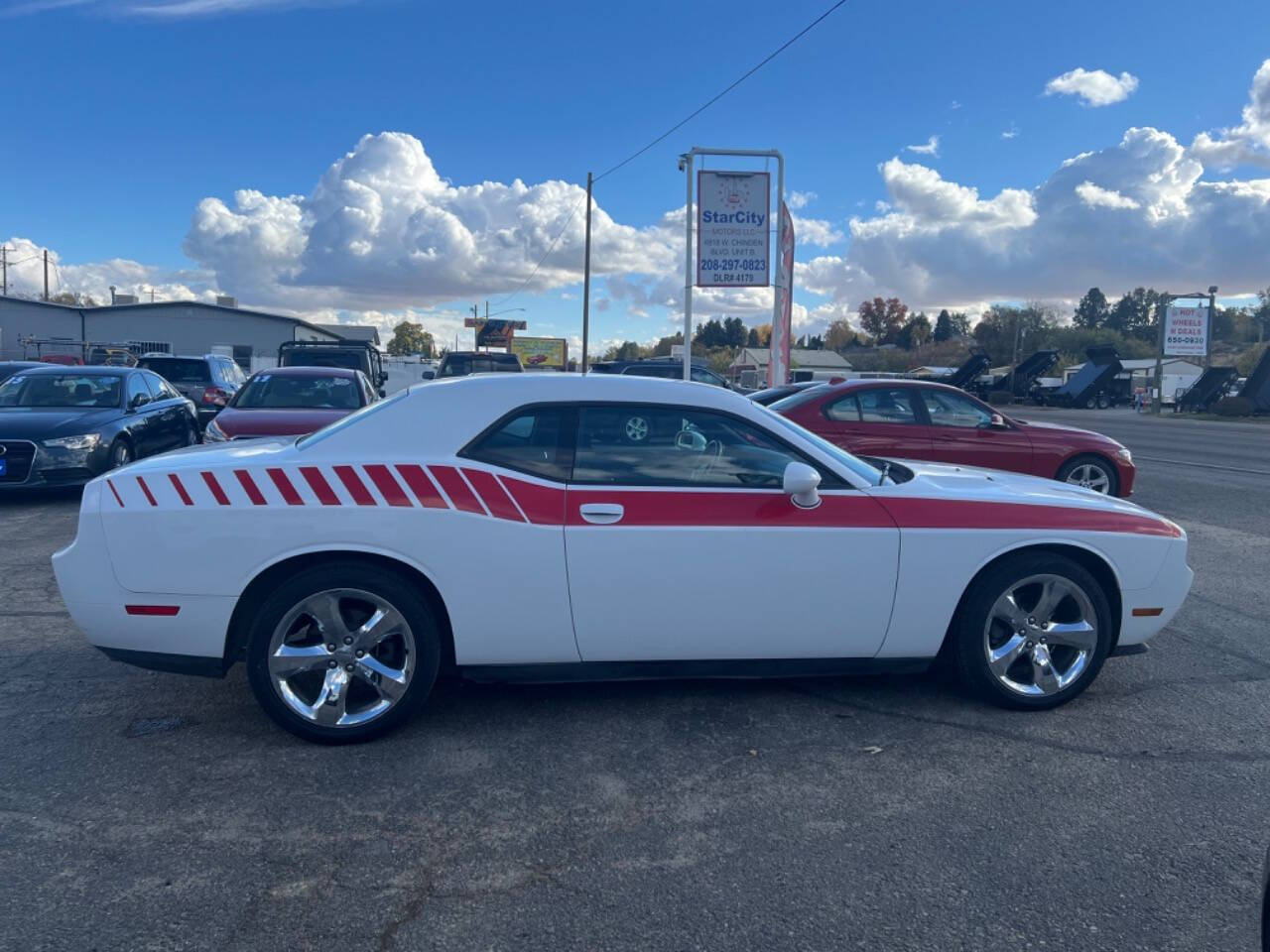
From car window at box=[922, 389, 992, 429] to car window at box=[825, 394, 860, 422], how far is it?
728 mm

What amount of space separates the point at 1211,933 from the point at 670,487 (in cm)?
238

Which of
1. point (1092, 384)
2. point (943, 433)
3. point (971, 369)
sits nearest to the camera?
point (943, 433)

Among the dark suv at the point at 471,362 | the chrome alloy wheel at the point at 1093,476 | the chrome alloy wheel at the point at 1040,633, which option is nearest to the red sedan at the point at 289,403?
the chrome alloy wheel at the point at 1040,633

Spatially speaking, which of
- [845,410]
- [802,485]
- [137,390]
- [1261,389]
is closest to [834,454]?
[802,485]

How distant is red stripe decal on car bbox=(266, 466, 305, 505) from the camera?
3.91 meters

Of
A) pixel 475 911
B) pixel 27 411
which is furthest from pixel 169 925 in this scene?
pixel 27 411

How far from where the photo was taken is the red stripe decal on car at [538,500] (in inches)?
156

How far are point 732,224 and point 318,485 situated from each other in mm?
14291

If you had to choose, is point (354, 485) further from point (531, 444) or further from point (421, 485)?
point (531, 444)

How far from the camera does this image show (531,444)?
4.14 meters

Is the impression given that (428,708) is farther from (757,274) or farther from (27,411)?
(757,274)

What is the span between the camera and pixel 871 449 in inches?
379

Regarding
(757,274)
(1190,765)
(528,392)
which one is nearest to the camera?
(1190,765)

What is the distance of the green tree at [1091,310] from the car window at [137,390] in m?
154
